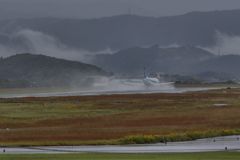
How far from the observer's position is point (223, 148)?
5738 centimetres

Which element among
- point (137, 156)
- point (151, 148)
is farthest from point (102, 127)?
point (137, 156)

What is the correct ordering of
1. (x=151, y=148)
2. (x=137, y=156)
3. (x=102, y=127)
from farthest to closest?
(x=102, y=127) → (x=151, y=148) → (x=137, y=156)

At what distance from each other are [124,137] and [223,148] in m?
12.6

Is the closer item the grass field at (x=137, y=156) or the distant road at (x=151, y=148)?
the grass field at (x=137, y=156)

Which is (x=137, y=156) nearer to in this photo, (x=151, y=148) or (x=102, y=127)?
(x=151, y=148)

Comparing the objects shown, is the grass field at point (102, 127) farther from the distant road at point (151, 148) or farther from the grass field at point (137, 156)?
the grass field at point (137, 156)

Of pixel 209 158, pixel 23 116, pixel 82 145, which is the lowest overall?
pixel 209 158

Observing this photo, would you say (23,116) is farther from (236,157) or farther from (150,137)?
(236,157)

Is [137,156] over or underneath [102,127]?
underneath

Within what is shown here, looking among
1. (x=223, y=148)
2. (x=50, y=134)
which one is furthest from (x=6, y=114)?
(x=223, y=148)

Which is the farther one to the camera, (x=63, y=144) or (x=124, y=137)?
(x=124, y=137)

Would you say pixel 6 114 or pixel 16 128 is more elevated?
pixel 6 114

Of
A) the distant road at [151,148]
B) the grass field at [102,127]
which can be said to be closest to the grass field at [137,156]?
the distant road at [151,148]

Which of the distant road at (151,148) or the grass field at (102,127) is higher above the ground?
the grass field at (102,127)
